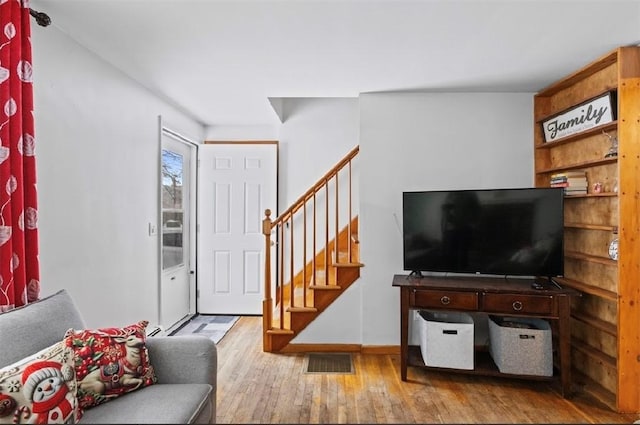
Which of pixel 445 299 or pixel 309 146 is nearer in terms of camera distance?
pixel 445 299

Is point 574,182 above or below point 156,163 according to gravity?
below

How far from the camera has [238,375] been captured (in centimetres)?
302

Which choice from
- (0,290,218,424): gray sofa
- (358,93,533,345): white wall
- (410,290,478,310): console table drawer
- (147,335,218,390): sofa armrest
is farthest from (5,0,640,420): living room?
(147,335,218,390): sofa armrest

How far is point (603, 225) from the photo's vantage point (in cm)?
279

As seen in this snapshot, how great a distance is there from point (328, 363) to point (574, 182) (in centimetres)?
238

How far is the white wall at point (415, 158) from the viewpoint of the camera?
349 cm

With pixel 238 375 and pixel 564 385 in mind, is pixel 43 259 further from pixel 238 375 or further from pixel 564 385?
pixel 564 385

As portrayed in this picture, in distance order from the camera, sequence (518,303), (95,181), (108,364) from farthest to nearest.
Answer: (518,303) < (95,181) < (108,364)

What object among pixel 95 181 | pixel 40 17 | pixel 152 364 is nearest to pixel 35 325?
pixel 152 364

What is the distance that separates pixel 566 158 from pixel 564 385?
176cm

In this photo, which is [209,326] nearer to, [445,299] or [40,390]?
[445,299]

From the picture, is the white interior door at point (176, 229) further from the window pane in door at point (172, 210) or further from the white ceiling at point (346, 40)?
the white ceiling at point (346, 40)

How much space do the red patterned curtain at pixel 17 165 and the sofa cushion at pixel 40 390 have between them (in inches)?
18.9

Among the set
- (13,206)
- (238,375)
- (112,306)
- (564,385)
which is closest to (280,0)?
(13,206)
